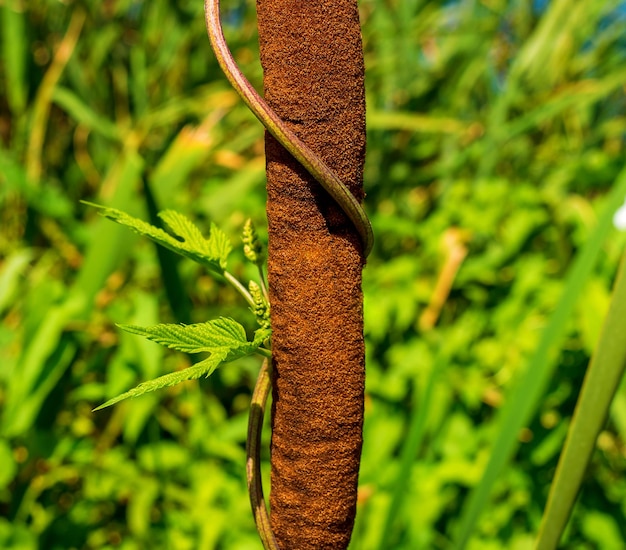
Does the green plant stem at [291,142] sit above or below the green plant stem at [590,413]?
above

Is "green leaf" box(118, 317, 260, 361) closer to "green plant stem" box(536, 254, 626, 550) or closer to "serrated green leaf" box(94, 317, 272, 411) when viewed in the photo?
"serrated green leaf" box(94, 317, 272, 411)

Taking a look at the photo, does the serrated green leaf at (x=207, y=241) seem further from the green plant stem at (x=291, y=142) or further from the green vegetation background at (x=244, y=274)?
the green vegetation background at (x=244, y=274)

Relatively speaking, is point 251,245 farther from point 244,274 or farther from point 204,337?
point 244,274

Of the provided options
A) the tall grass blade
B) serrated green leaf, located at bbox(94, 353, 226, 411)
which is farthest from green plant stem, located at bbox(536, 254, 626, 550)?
serrated green leaf, located at bbox(94, 353, 226, 411)

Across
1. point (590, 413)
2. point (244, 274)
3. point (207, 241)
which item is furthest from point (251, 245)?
point (244, 274)

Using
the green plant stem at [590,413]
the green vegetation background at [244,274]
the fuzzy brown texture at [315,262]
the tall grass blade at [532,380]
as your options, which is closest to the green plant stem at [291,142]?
the fuzzy brown texture at [315,262]
